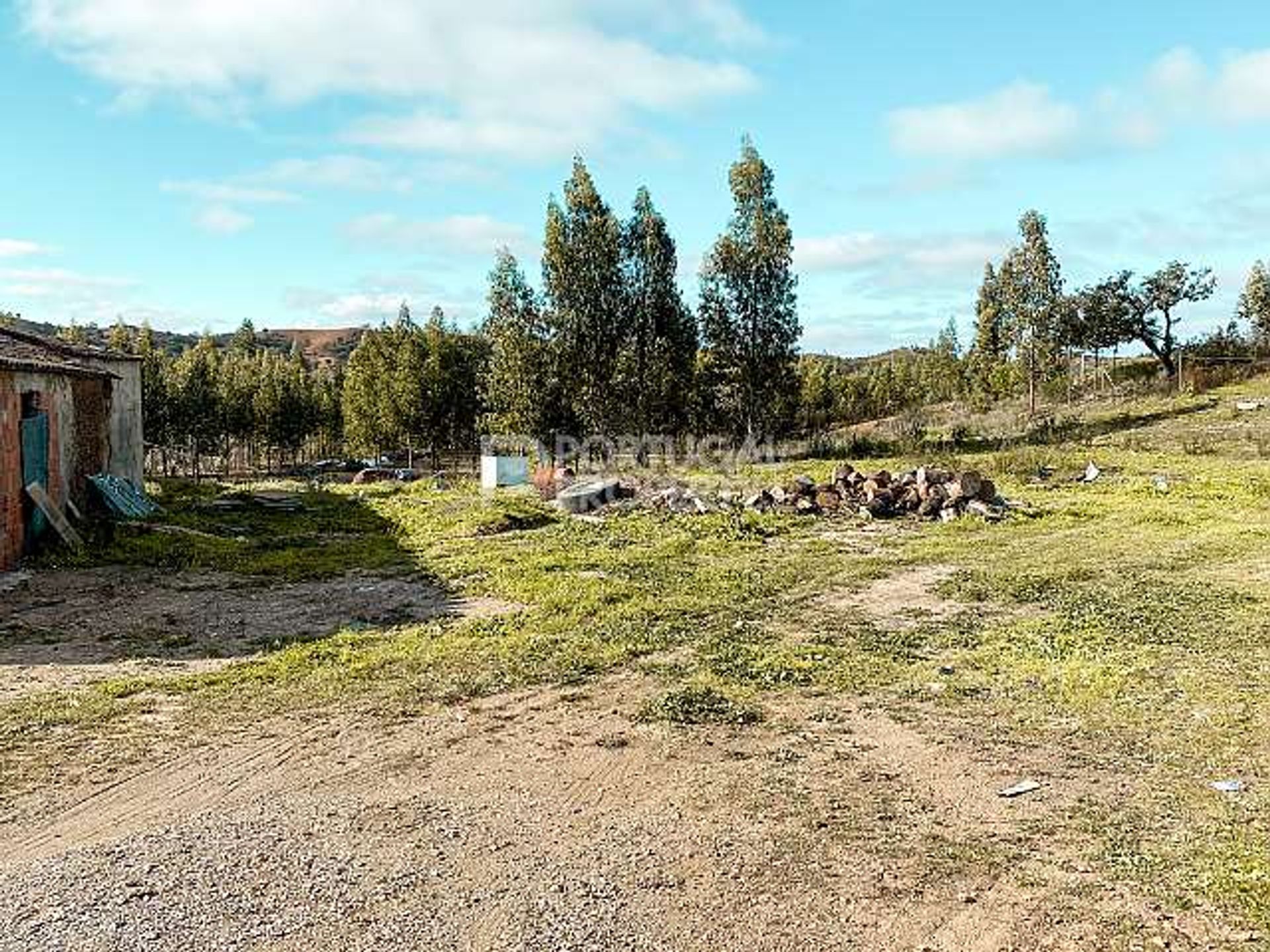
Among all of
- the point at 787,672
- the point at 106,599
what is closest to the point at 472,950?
the point at 787,672

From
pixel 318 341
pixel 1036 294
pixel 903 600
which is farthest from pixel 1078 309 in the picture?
pixel 318 341

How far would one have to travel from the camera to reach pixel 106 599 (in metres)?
11.6

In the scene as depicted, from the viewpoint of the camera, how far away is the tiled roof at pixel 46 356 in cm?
1494

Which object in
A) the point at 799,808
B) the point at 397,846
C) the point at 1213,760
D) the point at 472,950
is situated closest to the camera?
the point at 472,950

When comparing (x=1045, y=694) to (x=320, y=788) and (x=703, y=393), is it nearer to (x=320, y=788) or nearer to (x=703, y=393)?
(x=320, y=788)

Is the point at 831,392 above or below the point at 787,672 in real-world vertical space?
above

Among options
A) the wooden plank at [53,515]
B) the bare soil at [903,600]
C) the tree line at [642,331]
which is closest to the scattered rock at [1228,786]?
the bare soil at [903,600]

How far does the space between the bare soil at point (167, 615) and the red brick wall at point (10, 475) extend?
910mm

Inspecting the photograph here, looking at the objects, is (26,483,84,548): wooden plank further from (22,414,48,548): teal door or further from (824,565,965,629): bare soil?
(824,565,965,629): bare soil

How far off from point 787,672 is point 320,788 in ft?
12.9

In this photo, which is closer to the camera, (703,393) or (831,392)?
(703,393)

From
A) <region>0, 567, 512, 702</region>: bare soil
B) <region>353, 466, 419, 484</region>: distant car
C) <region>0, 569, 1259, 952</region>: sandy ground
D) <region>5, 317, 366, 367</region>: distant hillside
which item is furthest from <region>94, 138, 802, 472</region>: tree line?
<region>5, 317, 366, 367</region>: distant hillside

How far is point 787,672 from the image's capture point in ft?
27.0

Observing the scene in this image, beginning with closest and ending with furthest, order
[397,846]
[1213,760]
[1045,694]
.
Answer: [397,846] → [1213,760] → [1045,694]
